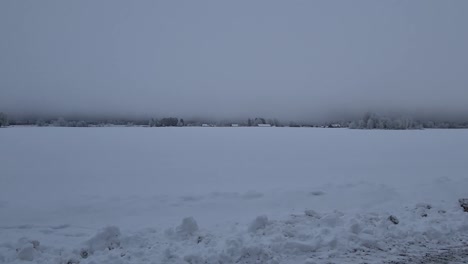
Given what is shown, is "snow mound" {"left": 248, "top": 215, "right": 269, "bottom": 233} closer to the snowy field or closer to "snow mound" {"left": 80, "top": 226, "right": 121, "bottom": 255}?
the snowy field

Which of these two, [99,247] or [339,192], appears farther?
[339,192]

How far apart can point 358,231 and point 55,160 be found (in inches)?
456

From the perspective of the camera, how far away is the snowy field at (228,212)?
5160mm

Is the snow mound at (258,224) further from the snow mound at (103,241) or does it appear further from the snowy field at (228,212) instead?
the snow mound at (103,241)

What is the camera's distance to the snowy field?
5.16 meters

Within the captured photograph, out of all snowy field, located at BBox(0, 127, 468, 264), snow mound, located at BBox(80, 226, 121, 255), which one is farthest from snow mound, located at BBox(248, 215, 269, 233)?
snow mound, located at BBox(80, 226, 121, 255)

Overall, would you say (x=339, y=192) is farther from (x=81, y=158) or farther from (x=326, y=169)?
(x=81, y=158)

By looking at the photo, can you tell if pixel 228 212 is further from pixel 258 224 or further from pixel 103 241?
pixel 103 241

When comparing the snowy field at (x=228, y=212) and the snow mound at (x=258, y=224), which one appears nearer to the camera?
the snowy field at (x=228, y=212)

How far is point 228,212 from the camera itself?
7.45m

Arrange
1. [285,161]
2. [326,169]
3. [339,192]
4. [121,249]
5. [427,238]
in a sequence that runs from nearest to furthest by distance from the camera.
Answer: [121,249], [427,238], [339,192], [326,169], [285,161]

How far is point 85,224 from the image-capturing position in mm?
6500

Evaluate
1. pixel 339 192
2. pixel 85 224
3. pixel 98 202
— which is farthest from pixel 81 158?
pixel 339 192

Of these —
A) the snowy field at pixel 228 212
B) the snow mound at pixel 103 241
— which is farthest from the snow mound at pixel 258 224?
the snow mound at pixel 103 241
